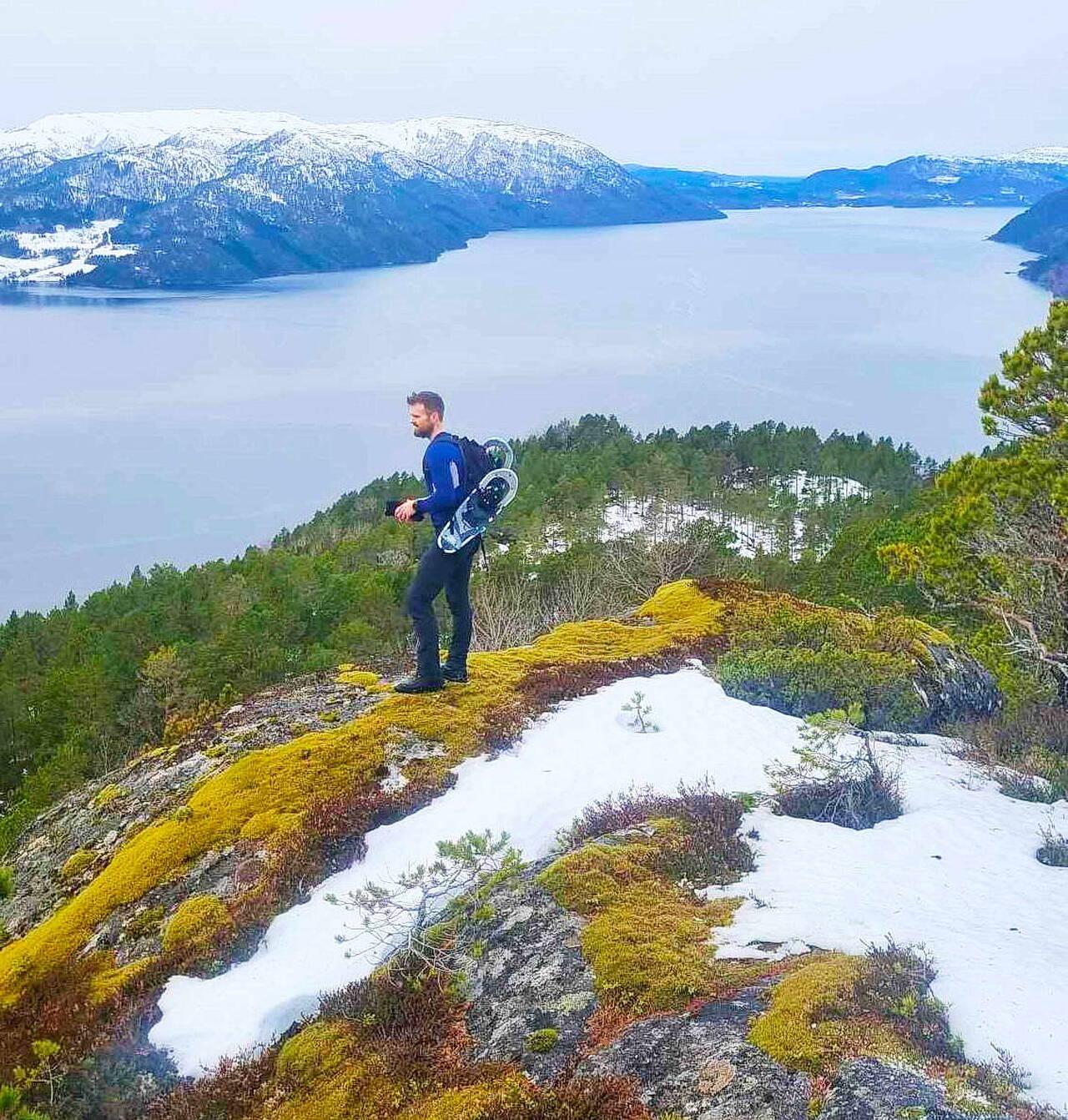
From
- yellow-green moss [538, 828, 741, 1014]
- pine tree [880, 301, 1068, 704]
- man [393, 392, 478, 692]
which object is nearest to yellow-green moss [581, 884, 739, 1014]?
yellow-green moss [538, 828, 741, 1014]

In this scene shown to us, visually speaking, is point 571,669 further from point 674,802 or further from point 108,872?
point 108,872

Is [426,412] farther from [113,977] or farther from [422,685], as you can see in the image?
[113,977]

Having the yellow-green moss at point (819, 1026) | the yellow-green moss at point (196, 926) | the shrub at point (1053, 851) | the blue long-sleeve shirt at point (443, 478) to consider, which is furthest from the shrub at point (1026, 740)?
the yellow-green moss at point (196, 926)

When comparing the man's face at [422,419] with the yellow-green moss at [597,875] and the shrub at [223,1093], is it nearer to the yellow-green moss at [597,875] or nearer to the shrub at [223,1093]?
the yellow-green moss at [597,875]

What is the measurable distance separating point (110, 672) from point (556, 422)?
78.7 m

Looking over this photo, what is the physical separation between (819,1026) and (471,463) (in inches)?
197

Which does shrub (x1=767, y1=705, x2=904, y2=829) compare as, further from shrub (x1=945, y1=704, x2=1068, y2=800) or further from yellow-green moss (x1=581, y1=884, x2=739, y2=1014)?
yellow-green moss (x1=581, y1=884, x2=739, y2=1014)

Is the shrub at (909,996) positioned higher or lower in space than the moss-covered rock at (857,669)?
higher

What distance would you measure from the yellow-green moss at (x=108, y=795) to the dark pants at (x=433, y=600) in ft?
9.55

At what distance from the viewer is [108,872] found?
20.3 ft

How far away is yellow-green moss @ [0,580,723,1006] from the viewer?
18.4 feet

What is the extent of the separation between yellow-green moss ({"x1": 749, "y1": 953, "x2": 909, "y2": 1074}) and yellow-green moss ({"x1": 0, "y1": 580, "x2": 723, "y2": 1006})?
12.2ft

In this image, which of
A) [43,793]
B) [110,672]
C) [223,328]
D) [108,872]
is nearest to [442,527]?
[108,872]

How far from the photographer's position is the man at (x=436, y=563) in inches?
277
